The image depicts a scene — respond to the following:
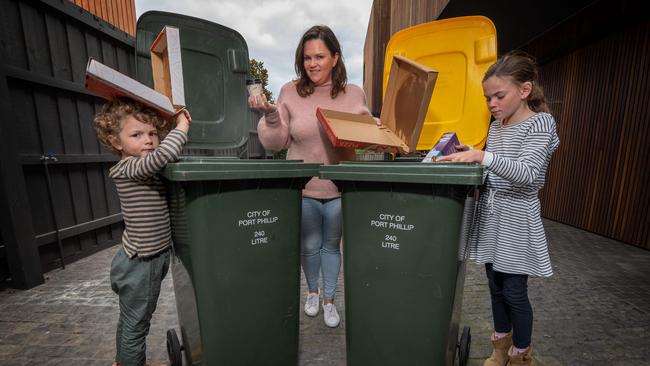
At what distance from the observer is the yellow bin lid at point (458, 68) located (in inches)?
80.2

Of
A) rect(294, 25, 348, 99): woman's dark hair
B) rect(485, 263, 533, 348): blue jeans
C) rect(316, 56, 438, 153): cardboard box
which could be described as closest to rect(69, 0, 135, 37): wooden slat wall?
rect(294, 25, 348, 99): woman's dark hair

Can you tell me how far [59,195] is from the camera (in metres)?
3.29

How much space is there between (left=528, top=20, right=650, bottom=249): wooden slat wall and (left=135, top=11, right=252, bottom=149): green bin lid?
483 cm

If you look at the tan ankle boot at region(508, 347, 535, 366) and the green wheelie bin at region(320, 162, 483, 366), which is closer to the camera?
the green wheelie bin at region(320, 162, 483, 366)

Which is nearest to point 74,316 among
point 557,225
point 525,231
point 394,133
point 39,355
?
point 39,355

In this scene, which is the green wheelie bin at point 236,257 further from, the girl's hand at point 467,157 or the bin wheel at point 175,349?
the girl's hand at point 467,157

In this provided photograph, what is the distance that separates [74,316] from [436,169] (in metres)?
2.96

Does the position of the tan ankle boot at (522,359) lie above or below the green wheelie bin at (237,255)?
below

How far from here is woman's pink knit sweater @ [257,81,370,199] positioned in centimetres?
199

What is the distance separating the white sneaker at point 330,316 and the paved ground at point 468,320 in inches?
2.0

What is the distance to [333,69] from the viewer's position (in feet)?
6.90

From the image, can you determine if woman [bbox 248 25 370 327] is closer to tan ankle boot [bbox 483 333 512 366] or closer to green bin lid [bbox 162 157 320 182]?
green bin lid [bbox 162 157 320 182]

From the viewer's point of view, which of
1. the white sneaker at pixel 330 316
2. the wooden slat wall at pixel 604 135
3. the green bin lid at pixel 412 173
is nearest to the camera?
the green bin lid at pixel 412 173

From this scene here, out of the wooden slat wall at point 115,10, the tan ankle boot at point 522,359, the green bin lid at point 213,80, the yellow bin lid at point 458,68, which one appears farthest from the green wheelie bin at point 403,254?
the wooden slat wall at point 115,10
